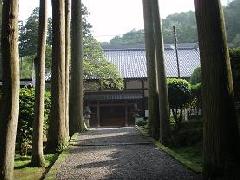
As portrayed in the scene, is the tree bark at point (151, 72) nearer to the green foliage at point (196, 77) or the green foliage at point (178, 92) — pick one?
the green foliage at point (178, 92)

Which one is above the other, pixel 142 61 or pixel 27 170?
pixel 142 61

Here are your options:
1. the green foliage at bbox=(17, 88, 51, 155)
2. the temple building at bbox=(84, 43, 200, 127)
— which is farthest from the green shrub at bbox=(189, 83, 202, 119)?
the temple building at bbox=(84, 43, 200, 127)

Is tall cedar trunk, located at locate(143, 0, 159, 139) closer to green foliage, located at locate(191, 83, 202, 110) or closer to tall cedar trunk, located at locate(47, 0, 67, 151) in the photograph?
green foliage, located at locate(191, 83, 202, 110)

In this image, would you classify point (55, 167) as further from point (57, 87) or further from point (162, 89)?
point (162, 89)

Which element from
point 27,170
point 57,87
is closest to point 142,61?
point 57,87

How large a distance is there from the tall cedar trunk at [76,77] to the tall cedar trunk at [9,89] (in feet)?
44.3

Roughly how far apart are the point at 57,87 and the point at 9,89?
665cm

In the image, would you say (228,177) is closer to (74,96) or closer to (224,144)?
(224,144)

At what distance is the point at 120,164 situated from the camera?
411 inches

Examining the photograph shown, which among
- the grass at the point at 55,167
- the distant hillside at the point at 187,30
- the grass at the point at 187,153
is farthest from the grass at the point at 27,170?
the distant hillside at the point at 187,30

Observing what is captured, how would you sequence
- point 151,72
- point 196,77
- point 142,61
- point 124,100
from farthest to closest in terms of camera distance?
point 142,61
point 124,100
point 196,77
point 151,72

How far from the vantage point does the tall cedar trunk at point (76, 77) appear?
20.9 metres

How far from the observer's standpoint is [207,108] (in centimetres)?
824

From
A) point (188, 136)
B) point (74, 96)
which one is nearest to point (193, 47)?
point (74, 96)
